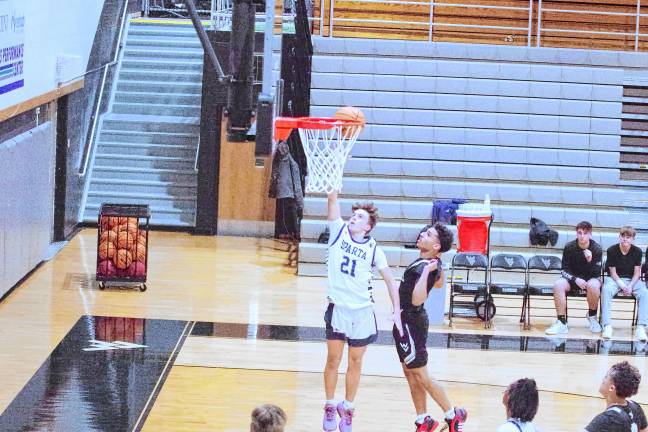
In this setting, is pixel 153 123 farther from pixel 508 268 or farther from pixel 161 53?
pixel 508 268

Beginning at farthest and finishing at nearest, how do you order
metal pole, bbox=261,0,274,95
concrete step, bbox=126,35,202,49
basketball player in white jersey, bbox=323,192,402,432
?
concrete step, bbox=126,35,202,49 → metal pole, bbox=261,0,274,95 → basketball player in white jersey, bbox=323,192,402,432

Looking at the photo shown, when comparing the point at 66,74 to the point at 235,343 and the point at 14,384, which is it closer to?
the point at 235,343

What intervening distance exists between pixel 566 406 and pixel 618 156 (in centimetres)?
766

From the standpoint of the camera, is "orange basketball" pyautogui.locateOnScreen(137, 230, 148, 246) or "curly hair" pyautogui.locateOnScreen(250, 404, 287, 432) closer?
"curly hair" pyautogui.locateOnScreen(250, 404, 287, 432)

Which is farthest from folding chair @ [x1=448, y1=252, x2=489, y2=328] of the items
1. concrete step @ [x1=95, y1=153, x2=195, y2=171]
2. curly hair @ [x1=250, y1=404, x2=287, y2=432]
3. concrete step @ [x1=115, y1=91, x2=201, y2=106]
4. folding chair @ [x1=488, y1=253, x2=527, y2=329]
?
curly hair @ [x1=250, y1=404, x2=287, y2=432]

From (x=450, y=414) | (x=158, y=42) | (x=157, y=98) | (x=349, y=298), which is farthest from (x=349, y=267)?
(x=158, y=42)

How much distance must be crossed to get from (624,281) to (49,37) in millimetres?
7877

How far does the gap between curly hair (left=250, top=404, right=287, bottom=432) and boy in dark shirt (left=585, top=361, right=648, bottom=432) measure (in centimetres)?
176

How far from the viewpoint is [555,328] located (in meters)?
13.7

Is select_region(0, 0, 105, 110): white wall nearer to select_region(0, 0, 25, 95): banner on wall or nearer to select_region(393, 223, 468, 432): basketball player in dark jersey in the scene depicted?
select_region(0, 0, 25, 95): banner on wall

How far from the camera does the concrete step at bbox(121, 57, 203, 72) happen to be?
66.8 feet

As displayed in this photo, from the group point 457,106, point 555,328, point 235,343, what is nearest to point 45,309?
point 235,343

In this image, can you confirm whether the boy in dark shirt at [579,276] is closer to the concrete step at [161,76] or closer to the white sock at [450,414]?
the white sock at [450,414]

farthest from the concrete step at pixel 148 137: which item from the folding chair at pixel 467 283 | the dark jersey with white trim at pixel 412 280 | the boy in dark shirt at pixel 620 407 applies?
the boy in dark shirt at pixel 620 407
